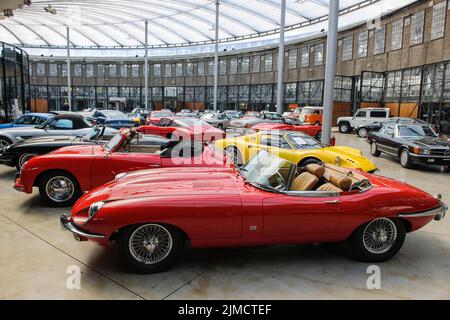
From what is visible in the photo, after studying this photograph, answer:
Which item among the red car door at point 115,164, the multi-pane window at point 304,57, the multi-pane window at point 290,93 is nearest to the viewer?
the red car door at point 115,164

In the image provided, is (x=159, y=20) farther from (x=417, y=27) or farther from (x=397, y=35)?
(x=417, y=27)

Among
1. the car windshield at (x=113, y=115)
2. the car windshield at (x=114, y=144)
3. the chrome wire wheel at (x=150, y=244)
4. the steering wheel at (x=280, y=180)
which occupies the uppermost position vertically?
the car windshield at (x=113, y=115)

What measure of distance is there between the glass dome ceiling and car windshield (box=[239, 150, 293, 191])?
25776mm

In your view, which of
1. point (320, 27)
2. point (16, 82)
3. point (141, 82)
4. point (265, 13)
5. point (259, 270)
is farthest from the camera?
point (141, 82)

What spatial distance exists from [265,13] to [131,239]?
116ft

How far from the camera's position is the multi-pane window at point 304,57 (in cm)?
4191

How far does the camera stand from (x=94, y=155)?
6.44 meters

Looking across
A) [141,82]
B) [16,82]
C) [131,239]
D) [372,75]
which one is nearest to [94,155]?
[131,239]

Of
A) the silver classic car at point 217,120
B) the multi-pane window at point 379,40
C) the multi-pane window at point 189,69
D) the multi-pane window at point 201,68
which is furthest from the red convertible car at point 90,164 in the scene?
the multi-pane window at point 189,69

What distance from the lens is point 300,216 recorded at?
3.97 meters

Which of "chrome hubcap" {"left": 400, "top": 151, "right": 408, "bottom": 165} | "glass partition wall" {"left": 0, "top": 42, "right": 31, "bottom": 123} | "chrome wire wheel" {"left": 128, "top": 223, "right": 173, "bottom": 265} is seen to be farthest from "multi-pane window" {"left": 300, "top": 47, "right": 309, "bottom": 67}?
"chrome wire wheel" {"left": 128, "top": 223, "right": 173, "bottom": 265}

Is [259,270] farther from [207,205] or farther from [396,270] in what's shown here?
[396,270]

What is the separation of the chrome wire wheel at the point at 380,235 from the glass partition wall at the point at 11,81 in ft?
64.3

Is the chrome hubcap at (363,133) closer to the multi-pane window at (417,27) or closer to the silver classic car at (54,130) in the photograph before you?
the multi-pane window at (417,27)
